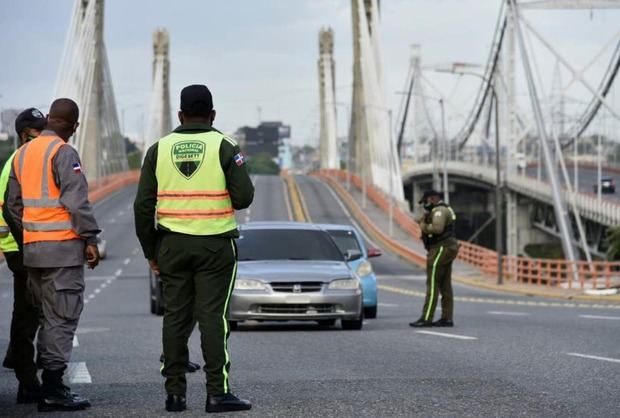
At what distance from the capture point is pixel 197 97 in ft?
28.2

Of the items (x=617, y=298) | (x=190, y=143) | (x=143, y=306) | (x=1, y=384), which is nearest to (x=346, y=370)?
(x=1, y=384)

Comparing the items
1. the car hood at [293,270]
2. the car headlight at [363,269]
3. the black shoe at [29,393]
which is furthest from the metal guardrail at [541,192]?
the black shoe at [29,393]

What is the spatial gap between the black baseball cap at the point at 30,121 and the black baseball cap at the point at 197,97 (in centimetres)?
158

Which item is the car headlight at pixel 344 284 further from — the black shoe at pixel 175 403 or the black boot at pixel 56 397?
the black shoe at pixel 175 403

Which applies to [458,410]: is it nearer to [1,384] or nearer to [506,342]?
[1,384]

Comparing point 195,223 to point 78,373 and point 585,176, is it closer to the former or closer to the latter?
point 78,373

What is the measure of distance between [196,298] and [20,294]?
63.3 inches

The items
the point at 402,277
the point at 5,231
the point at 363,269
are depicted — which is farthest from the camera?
the point at 402,277

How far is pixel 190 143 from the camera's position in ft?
28.3

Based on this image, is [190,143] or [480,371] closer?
[190,143]

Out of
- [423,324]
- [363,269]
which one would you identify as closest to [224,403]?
[423,324]

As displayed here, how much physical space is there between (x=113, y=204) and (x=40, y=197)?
314 feet

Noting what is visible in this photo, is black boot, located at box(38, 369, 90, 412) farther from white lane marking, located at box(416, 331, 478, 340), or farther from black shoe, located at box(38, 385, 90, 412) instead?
white lane marking, located at box(416, 331, 478, 340)

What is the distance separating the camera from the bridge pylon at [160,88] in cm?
14984
